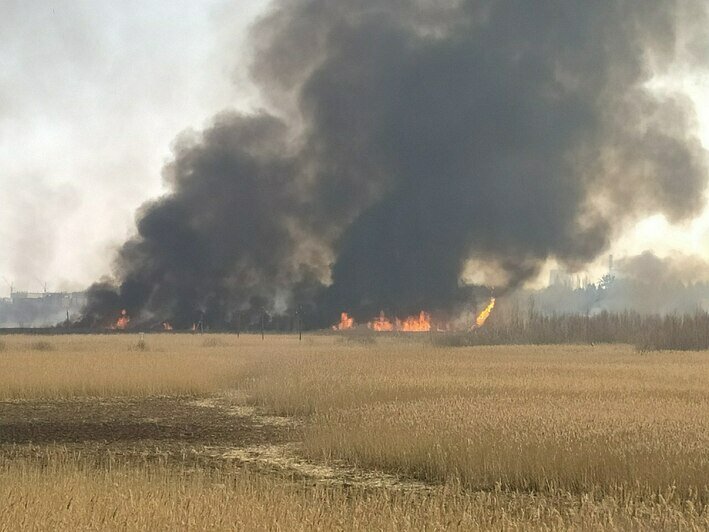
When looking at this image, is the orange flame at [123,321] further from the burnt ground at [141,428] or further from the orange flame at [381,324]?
the burnt ground at [141,428]

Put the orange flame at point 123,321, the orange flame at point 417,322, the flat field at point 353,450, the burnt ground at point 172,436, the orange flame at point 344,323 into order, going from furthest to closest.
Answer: the orange flame at point 344,323 < the orange flame at point 123,321 < the orange flame at point 417,322 < the burnt ground at point 172,436 < the flat field at point 353,450

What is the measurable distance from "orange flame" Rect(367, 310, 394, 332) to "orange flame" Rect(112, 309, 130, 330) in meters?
39.0

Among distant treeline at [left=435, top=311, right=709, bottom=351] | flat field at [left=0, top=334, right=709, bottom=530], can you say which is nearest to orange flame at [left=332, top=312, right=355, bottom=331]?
distant treeline at [left=435, top=311, right=709, bottom=351]

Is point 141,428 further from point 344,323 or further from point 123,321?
point 123,321

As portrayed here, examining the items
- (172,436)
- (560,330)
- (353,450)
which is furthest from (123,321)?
(353,450)

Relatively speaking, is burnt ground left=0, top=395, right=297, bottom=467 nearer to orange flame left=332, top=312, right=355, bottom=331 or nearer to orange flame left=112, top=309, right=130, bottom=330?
orange flame left=332, top=312, right=355, bottom=331

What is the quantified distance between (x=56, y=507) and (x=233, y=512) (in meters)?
2.13

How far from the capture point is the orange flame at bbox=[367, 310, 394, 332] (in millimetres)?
118438

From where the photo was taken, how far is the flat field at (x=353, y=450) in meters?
8.65

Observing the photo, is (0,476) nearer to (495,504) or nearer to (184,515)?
(184,515)

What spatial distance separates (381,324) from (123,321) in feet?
137

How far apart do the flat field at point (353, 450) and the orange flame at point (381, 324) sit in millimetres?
→ 88434

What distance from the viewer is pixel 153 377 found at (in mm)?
29094

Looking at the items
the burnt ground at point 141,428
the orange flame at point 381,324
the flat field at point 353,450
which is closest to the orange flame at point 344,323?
the orange flame at point 381,324
